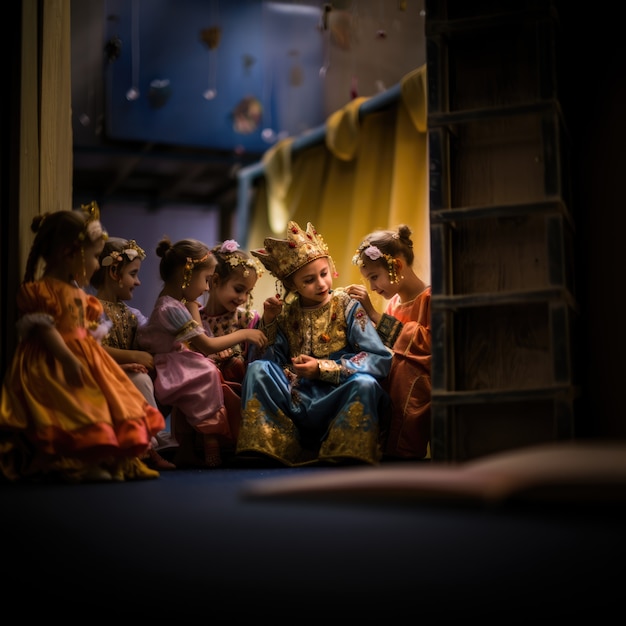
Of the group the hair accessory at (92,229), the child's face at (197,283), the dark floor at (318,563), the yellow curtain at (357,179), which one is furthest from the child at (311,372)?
the dark floor at (318,563)

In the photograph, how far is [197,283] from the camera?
4.28 m

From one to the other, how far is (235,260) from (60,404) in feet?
4.73

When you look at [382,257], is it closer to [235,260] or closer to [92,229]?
[235,260]

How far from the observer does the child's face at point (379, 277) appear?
434 centimetres

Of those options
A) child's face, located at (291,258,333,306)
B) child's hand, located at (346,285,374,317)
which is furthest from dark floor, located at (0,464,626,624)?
child's hand, located at (346,285,374,317)

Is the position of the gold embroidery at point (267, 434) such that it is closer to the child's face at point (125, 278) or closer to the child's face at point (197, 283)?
the child's face at point (197, 283)

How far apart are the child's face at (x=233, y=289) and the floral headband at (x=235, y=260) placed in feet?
0.07

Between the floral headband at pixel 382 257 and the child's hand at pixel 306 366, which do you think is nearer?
the child's hand at pixel 306 366

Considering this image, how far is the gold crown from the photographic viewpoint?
14.0 feet

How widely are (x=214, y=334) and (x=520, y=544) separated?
9.94ft

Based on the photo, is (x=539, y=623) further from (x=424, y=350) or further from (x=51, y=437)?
(x=424, y=350)

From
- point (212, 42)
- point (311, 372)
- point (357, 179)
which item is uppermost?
point (212, 42)

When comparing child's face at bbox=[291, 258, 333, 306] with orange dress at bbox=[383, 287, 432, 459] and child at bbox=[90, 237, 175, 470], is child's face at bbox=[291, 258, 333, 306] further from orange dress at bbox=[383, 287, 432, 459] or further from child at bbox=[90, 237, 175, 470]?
child at bbox=[90, 237, 175, 470]

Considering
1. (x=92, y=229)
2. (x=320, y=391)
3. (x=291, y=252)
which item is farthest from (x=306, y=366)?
(x=92, y=229)
